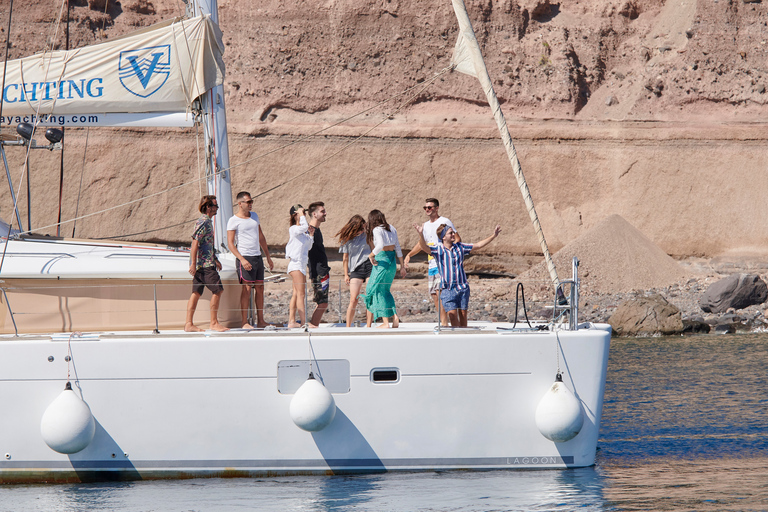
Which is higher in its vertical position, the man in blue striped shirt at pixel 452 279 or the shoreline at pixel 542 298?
the man in blue striped shirt at pixel 452 279

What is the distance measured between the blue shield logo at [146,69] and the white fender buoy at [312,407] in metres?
4.20

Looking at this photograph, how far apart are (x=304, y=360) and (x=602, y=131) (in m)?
24.3

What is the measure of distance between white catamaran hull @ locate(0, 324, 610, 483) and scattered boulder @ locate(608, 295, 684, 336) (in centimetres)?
1200

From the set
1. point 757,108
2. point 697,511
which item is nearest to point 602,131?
point 757,108

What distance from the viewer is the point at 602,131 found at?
99.8 feet

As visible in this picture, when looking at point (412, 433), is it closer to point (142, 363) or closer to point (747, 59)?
point (142, 363)

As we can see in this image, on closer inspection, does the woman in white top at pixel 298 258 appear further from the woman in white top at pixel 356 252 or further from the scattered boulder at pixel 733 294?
the scattered boulder at pixel 733 294

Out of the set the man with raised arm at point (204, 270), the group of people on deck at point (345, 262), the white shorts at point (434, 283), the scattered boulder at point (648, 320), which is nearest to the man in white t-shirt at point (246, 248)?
the group of people on deck at point (345, 262)

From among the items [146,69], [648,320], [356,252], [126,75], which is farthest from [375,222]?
[648,320]

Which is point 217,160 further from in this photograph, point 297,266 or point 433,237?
point 433,237

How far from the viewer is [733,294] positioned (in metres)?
22.0

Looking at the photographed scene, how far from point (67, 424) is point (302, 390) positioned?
209cm

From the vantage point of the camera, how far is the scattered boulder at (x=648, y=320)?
19.7 m

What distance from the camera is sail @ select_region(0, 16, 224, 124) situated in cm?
1013
